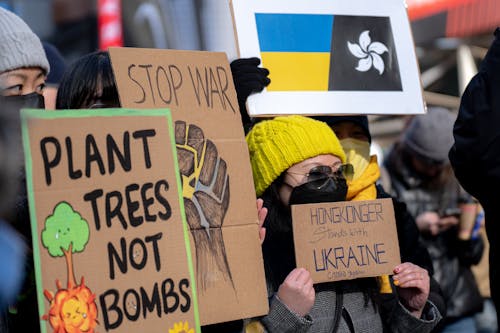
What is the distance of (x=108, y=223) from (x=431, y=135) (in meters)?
3.05

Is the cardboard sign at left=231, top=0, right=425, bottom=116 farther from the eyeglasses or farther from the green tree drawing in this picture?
the green tree drawing

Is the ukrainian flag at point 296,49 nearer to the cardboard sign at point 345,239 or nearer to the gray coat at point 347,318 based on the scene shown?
the cardboard sign at point 345,239

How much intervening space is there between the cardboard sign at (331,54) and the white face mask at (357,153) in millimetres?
314

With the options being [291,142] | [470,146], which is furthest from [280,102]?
[470,146]

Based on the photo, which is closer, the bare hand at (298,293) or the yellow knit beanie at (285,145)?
the bare hand at (298,293)

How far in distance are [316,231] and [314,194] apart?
16cm

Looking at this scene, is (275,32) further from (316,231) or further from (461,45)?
(461,45)

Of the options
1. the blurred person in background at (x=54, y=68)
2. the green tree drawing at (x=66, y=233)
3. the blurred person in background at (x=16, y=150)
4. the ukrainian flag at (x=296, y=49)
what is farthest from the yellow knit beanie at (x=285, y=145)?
the blurred person in background at (x=54, y=68)

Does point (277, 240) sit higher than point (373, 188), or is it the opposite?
point (373, 188)

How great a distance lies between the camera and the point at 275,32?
10.5ft

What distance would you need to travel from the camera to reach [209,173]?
2.67 m

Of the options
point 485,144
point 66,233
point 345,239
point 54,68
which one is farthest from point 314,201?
point 54,68

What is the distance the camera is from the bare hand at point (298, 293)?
109 inches

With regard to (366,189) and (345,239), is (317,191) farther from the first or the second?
(366,189)
